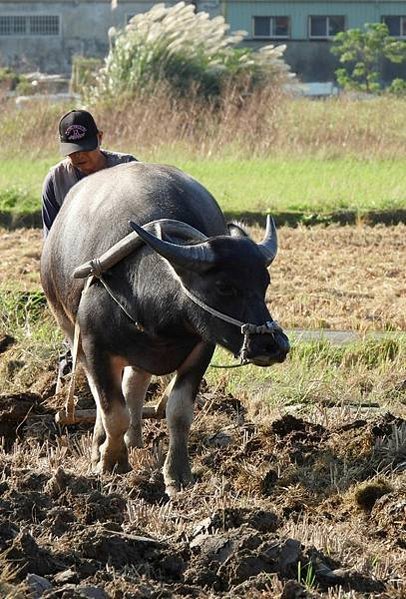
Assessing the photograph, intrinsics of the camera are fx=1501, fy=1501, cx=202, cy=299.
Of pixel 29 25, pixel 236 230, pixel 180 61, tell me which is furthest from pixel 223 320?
pixel 29 25

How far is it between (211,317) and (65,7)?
3700 cm

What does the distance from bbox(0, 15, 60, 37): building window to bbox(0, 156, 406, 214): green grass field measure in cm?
2376

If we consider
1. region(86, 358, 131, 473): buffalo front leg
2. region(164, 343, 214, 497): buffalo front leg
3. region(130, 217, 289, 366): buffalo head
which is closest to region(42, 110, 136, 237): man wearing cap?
region(86, 358, 131, 473): buffalo front leg

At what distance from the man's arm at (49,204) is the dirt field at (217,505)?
2.61ft

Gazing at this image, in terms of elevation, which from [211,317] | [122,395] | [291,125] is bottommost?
[291,125]

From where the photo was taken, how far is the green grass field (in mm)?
14492

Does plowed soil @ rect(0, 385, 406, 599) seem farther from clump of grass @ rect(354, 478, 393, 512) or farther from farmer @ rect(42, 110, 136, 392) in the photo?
farmer @ rect(42, 110, 136, 392)

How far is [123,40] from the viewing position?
74.9ft

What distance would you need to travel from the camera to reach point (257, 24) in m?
41.5

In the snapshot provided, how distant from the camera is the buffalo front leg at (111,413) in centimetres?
609

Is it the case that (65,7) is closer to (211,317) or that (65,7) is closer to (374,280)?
Result: (374,280)

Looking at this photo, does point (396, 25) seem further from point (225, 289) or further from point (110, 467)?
point (225, 289)

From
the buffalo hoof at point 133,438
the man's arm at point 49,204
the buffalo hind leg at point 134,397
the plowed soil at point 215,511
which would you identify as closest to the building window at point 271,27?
the man's arm at point 49,204

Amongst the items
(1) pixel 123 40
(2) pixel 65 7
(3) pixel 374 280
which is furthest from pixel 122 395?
(2) pixel 65 7
